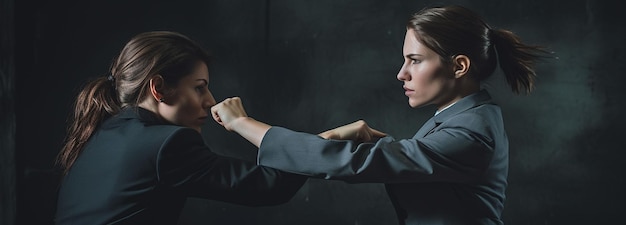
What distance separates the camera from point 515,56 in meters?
1.66

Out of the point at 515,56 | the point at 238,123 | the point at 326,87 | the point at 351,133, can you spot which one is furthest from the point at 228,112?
the point at 326,87

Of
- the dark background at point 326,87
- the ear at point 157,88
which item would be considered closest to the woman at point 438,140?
the ear at point 157,88

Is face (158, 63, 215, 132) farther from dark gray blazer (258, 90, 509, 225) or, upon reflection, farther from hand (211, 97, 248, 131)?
dark gray blazer (258, 90, 509, 225)

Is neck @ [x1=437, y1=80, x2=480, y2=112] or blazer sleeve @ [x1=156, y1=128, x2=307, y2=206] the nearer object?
blazer sleeve @ [x1=156, y1=128, x2=307, y2=206]

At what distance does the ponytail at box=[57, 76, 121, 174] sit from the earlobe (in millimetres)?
824

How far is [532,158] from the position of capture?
10.5ft

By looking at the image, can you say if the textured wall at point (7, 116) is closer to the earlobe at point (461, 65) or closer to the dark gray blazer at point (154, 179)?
the dark gray blazer at point (154, 179)

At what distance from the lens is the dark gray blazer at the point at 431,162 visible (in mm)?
1422

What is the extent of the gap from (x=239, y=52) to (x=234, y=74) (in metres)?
0.11

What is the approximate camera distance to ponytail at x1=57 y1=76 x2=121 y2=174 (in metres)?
1.67

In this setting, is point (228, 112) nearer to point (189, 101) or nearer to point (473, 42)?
point (189, 101)

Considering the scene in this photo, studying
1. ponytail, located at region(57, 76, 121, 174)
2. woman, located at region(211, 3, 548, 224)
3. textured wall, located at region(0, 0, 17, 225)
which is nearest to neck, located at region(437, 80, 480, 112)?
woman, located at region(211, 3, 548, 224)

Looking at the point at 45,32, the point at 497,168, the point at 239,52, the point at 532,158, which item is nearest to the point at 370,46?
the point at 239,52

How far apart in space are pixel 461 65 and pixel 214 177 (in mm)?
628
